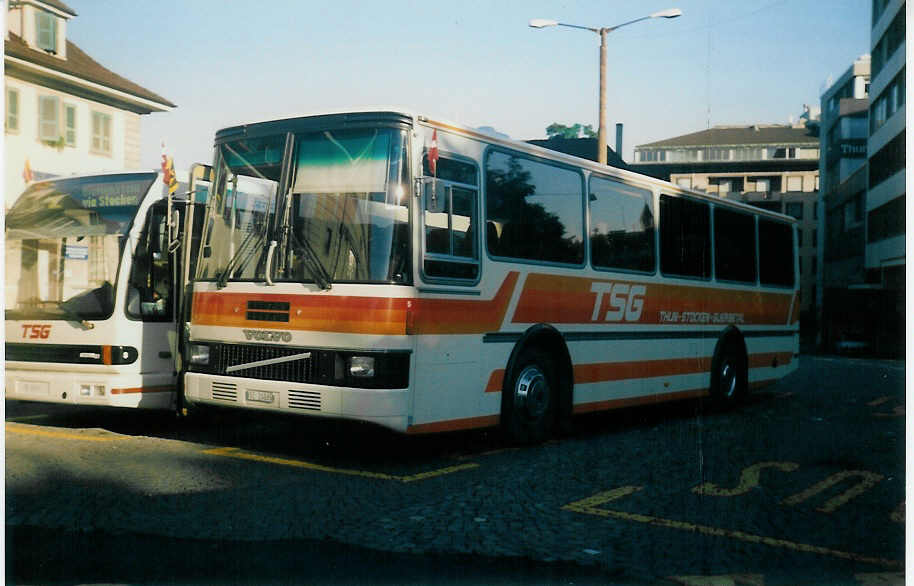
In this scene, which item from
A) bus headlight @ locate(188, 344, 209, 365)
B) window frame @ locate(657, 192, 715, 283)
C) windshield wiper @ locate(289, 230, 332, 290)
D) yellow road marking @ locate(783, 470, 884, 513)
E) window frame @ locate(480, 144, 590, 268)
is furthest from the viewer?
window frame @ locate(657, 192, 715, 283)

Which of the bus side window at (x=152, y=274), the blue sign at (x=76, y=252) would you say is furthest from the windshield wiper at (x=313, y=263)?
the blue sign at (x=76, y=252)

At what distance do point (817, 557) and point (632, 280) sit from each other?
5.57m

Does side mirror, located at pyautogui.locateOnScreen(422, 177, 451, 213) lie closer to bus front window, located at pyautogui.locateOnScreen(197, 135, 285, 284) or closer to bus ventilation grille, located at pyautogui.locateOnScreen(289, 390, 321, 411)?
bus front window, located at pyautogui.locateOnScreen(197, 135, 285, 284)

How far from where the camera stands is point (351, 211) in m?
7.97

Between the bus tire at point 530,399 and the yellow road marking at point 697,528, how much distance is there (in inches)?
77.0

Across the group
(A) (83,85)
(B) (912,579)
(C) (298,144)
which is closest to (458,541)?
(B) (912,579)

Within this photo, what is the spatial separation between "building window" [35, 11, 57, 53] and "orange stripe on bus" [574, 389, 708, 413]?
18.7ft

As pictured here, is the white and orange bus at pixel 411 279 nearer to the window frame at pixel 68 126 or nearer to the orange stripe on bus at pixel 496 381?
the orange stripe on bus at pixel 496 381

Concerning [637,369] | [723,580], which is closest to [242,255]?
[637,369]

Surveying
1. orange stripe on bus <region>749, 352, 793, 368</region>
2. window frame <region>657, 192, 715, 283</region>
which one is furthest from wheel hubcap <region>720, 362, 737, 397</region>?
window frame <region>657, 192, 715, 283</region>

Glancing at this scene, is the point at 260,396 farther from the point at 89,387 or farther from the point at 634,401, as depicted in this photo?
the point at 634,401

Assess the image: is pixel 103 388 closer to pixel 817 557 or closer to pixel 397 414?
pixel 397 414

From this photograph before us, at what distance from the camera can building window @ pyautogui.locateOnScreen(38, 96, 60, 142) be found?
8.41 meters

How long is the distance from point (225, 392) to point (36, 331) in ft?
8.37
